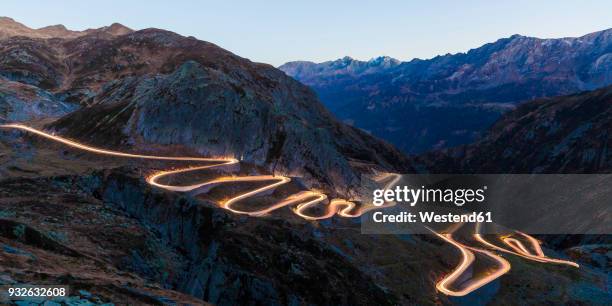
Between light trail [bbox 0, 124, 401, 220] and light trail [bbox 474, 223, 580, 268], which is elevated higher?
light trail [bbox 0, 124, 401, 220]

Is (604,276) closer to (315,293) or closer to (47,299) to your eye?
(315,293)

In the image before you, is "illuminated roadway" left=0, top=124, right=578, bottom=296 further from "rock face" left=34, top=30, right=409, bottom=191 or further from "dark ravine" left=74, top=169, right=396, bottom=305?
"dark ravine" left=74, top=169, right=396, bottom=305

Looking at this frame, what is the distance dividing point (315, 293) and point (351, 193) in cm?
6649

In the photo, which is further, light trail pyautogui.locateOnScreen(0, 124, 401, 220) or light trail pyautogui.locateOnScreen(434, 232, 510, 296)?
light trail pyautogui.locateOnScreen(0, 124, 401, 220)

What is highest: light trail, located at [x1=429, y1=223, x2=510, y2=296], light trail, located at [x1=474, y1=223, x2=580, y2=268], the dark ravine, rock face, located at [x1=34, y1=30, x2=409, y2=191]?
rock face, located at [x1=34, y1=30, x2=409, y2=191]

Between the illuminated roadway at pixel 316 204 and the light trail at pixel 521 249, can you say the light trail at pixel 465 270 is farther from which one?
the light trail at pixel 521 249

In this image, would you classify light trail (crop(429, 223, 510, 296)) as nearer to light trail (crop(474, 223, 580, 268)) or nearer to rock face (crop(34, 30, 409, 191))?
light trail (crop(474, 223, 580, 268))

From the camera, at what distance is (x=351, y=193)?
113375 millimetres

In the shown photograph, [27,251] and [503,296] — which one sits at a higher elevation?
[27,251]

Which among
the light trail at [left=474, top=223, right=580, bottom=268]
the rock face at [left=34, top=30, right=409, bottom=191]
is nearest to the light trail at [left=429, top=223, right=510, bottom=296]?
the light trail at [left=474, top=223, right=580, bottom=268]

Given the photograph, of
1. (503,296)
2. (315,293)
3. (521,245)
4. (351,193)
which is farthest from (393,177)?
(315,293)

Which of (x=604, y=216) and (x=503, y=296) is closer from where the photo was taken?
(x=503, y=296)

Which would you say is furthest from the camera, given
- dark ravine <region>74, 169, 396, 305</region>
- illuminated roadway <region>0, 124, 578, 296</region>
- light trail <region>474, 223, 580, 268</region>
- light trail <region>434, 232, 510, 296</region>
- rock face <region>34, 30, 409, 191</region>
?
rock face <region>34, 30, 409, 191</region>

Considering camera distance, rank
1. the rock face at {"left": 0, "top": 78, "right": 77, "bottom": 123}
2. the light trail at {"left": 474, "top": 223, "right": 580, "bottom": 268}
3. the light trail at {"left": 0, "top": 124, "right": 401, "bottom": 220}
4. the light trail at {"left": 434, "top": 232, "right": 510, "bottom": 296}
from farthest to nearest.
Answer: the rock face at {"left": 0, "top": 78, "right": 77, "bottom": 123} → the light trail at {"left": 474, "top": 223, "right": 580, "bottom": 268} → the light trail at {"left": 0, "top": 124, "right": 401, "bottom": 220} → the light trail at {"left": 434, "top": 232, "right": 510, "bottom": 296}
